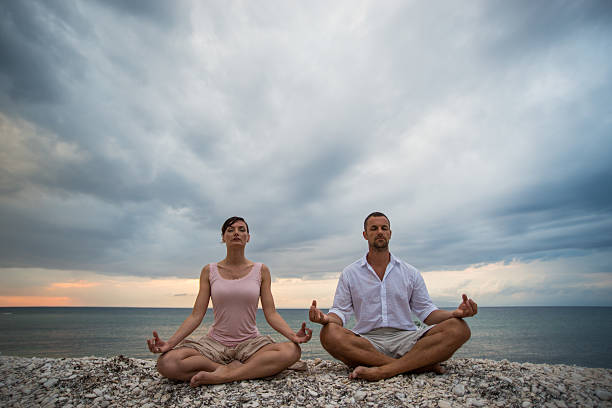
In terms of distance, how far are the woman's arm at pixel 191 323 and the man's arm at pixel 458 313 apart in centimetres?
388

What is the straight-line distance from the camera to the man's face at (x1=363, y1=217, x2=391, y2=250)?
19.4 feet

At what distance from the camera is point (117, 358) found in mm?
6590

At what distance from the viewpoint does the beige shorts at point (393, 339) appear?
548cm

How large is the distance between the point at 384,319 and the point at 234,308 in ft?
8.53

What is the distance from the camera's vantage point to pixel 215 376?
15.9 ft

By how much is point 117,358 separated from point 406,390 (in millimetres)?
5602

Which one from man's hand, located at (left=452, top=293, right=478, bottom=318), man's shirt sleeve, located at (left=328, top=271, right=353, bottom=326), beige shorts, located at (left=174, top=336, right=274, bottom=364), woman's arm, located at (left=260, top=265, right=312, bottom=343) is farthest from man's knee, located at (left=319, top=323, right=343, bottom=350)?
man's hand, located at (left=452, top=293, right=478, bottom=318)

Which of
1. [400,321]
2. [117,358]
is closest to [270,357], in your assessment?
[400,321]

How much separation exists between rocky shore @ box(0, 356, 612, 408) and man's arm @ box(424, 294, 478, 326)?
2.82ft

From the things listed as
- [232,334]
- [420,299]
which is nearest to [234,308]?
[232,334]

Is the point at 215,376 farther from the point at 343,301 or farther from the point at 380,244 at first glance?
the point at 380,244

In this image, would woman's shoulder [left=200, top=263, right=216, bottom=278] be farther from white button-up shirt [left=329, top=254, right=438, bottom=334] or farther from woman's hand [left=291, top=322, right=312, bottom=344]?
white button-up shirt [left=329, top=254, right=438, bottom=334]

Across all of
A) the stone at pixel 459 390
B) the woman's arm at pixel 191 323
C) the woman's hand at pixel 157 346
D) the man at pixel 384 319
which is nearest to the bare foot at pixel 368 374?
the man at pixel 384 319

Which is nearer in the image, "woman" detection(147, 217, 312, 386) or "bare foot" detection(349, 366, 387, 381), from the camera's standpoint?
"woman" detection(147, 217, 312, 386)
